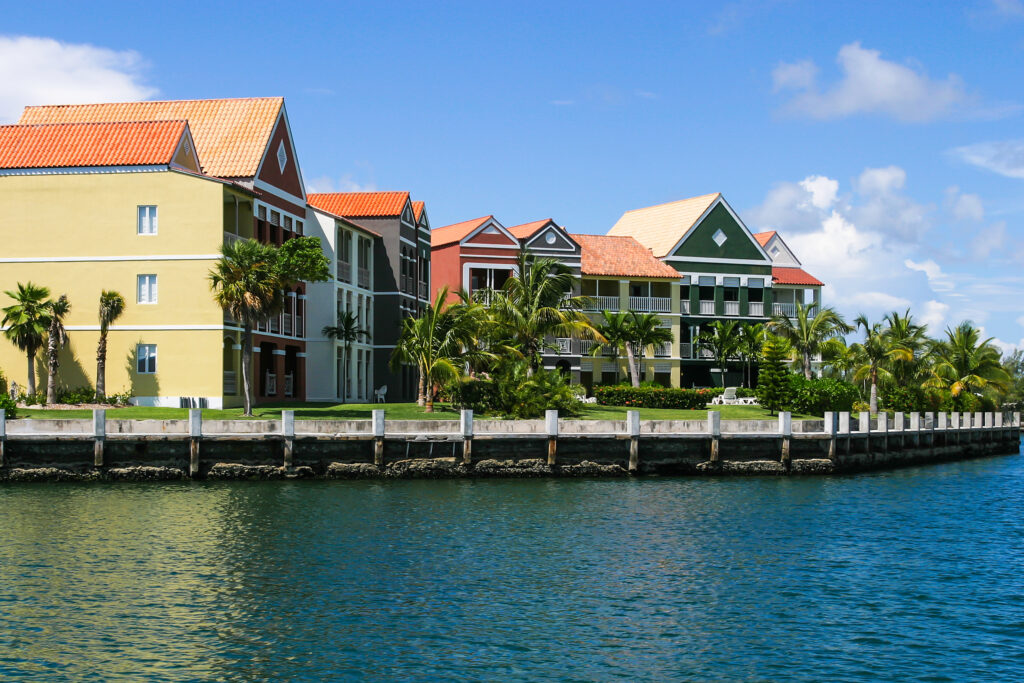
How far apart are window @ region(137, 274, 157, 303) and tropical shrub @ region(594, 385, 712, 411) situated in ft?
84.1

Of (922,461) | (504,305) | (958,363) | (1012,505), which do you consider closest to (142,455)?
(504,305)

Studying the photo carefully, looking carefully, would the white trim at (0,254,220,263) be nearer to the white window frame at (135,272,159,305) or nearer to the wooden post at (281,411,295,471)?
the white window frame at (135,272,159,305)

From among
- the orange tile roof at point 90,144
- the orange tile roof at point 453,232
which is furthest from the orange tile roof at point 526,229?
the orange tile roof at point 90,144

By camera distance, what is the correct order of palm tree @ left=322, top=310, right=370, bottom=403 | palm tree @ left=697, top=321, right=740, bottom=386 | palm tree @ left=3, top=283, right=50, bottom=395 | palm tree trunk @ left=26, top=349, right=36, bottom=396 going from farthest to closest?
palm tree @ left=697, top=321, right=740, bottom=386 < palm tree @ left=322, top=310, right=370, bottom=403 < palm tree trunk @ left=26, top=349, right=36, bottom=396 < palm tree @ left=3, top=283, right=50, bottom=395

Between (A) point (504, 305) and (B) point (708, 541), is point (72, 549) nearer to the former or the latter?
(B) point (708, 541)

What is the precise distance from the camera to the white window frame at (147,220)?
53844mm

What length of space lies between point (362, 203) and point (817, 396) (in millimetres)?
29640

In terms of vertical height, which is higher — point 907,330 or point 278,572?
point 907,330

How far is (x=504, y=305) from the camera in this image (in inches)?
2366

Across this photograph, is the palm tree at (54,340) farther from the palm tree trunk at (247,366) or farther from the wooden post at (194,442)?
the wooden post at (194,442)

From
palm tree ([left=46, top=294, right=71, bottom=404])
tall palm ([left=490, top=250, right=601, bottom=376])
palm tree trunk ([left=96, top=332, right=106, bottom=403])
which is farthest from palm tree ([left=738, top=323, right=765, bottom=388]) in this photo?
palm tree ([left=46, top=294, right=71, bottom=404])

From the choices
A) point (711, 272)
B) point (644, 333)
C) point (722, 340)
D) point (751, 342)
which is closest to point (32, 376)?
point (644, 333)

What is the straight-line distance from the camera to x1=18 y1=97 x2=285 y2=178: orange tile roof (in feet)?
194

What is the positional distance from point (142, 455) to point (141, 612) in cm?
1918
